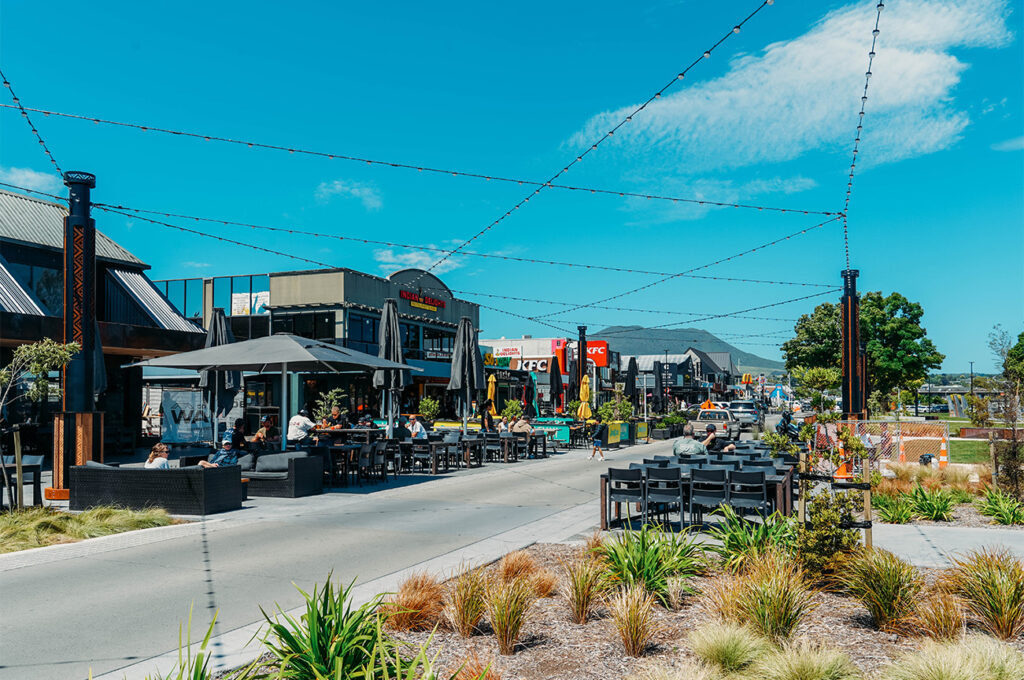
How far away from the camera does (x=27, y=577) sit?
25.5ft

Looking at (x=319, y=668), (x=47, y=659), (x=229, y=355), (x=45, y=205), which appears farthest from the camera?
(x=45, y=205)

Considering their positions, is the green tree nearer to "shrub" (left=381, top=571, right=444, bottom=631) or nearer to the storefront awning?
the storefront awning

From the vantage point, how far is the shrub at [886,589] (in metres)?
5.88

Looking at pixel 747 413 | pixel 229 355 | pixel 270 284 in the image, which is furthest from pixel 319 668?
pixel 747 413

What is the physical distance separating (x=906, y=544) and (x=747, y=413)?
37237mm

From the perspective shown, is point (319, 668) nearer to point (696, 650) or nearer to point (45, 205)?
point (696, 650)

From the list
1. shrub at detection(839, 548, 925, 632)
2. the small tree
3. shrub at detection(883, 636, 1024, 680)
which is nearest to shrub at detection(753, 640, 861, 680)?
shrub at detection(883, 636, 1024, 680)

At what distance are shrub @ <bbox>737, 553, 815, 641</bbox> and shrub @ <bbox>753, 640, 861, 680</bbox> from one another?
563mm

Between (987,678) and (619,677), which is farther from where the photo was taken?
(619,677)

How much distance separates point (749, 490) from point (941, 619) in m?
5.14

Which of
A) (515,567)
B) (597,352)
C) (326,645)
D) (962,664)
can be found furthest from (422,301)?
(962,664)

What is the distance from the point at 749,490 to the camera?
1058cm

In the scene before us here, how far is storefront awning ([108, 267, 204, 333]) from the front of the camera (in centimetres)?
2394

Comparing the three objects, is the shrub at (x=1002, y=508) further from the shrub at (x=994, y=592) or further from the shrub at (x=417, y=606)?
the shrub at (x=417, y=606)
